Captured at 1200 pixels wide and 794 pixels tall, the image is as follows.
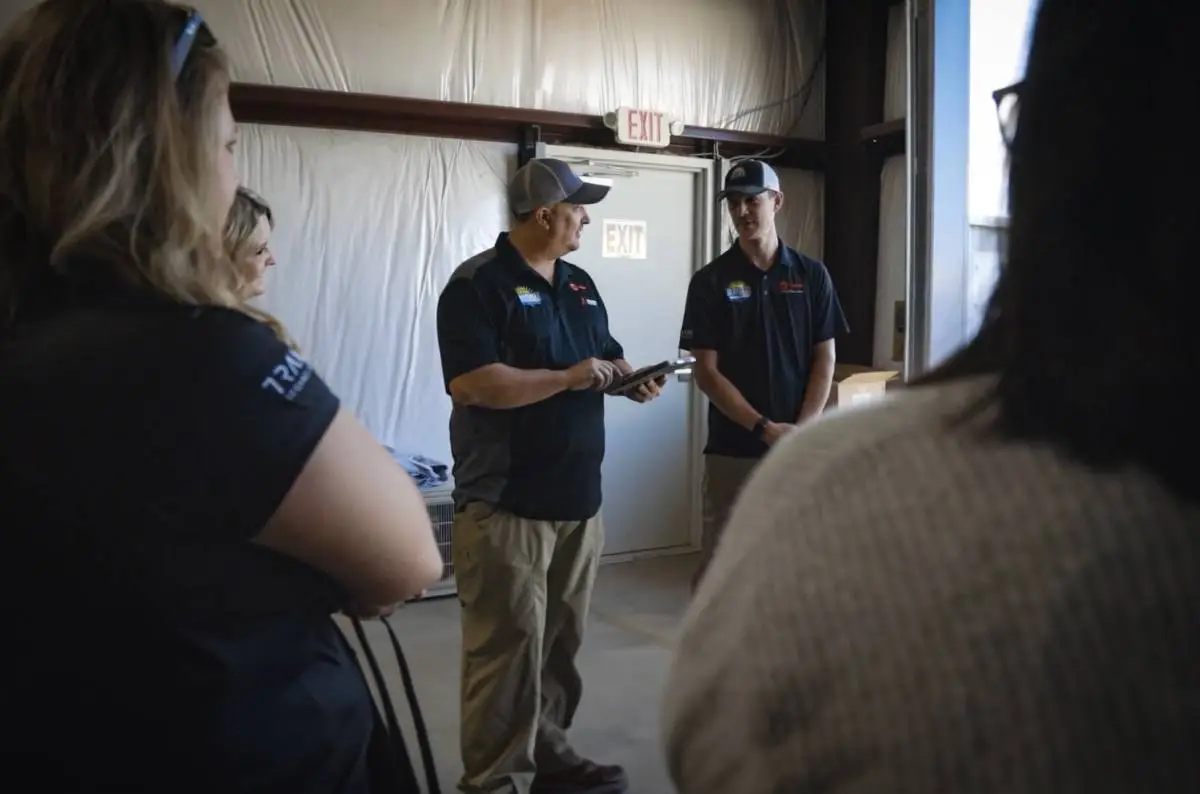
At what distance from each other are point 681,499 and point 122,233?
14.9 ft

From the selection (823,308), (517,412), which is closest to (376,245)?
(823,308)

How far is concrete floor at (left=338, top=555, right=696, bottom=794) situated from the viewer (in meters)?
2.93

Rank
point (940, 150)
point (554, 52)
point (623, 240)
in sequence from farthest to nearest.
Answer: point (623, 240)
point (554, 52)
point (940, 150)

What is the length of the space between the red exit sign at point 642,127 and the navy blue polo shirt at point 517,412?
2521mm

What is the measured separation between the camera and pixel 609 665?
3.65 metres

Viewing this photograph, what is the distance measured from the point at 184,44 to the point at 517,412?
1496 mm

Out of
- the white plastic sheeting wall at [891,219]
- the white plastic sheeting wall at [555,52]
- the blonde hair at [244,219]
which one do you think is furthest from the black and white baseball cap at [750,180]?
the white plastic sheeting wall at [891,219]

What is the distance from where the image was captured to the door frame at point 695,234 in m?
5.02

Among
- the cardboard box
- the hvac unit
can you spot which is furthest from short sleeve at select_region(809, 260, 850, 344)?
the hvac unit

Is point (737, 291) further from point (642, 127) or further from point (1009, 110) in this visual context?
point (1009, 110)

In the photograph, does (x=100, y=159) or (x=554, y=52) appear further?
(x=554, y=52)

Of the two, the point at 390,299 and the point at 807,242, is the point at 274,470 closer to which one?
the point at 390,299

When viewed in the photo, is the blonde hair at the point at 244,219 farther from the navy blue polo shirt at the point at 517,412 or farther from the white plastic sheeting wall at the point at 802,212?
the white plastic sheeting wall at the point at 802,212

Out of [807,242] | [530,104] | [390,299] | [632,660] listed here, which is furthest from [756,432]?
[807,242]
